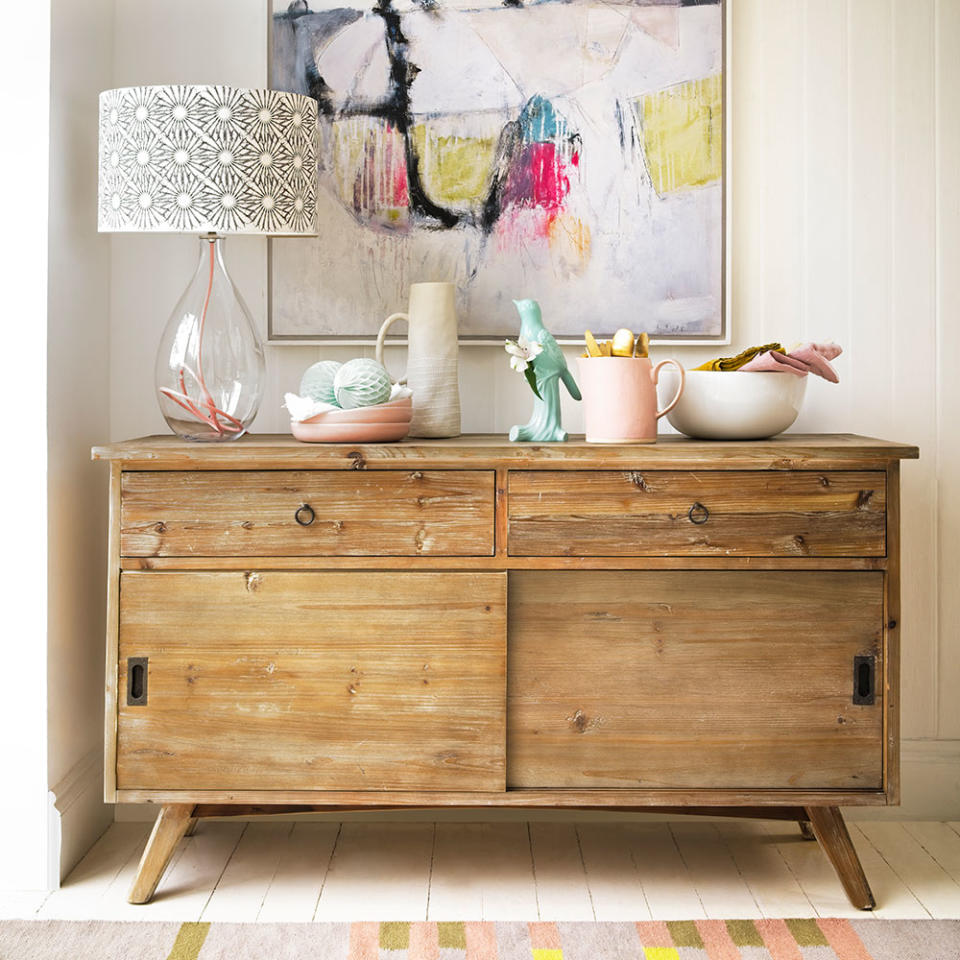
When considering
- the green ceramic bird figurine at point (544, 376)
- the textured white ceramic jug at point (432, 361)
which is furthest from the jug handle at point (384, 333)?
the green ceramic bird figurine at point (544, 376)

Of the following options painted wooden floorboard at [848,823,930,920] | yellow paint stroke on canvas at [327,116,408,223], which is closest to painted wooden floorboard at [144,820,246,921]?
painted wooden floorboard at [848,823,930,920]

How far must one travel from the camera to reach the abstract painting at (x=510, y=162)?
2219mm

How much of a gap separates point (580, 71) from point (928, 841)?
5.82ft

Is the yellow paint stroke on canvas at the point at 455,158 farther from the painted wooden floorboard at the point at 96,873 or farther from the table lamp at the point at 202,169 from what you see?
the painted wooden floorboard at the point at 96,873

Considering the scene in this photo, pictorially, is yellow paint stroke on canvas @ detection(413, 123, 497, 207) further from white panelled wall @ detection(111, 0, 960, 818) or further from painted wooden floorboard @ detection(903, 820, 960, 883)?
painted wooden floorboard @ detection(903, 820, 960, 883)

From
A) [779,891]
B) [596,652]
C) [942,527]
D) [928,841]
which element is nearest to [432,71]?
[596,652]

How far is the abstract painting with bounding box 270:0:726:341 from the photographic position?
2.22 meters

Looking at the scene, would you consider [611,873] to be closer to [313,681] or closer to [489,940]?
[489,940]

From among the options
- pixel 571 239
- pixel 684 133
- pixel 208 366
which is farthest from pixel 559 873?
pixel 684 133

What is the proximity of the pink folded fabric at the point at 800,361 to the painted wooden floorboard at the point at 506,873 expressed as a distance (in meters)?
0.96

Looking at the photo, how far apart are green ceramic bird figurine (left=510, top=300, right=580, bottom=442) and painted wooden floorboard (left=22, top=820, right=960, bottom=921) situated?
2.77 ft

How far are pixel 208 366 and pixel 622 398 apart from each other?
78cm

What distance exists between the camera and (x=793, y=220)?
2254 mm

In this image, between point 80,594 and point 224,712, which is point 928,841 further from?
point 80,594
